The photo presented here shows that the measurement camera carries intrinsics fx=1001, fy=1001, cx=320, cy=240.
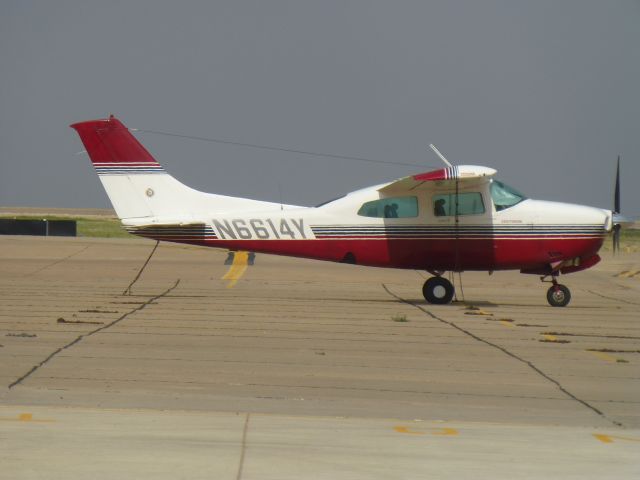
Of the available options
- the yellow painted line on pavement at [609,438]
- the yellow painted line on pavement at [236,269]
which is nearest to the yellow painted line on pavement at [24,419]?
the yellow painted line on pavement at [609,438]

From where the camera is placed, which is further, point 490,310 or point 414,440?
point 490,310

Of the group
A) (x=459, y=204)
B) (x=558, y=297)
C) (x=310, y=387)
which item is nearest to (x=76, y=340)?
(x=310, y=387)

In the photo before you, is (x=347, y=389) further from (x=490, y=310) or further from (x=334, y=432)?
(x=490, y=310)

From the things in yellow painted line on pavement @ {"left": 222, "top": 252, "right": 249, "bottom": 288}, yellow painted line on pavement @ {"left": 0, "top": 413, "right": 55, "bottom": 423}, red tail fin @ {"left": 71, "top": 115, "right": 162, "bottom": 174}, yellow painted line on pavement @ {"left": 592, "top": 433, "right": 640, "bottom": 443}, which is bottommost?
yellow painted line on pavement @ {"left": 222, "top": 252, "right": 249, "bottom": 288}

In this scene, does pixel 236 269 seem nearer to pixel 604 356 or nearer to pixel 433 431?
pixel 604 356

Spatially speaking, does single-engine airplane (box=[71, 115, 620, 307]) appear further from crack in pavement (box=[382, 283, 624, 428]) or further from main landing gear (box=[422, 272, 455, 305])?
crack in pavement (box=[382, 283, 624, 428])

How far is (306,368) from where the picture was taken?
434 inches

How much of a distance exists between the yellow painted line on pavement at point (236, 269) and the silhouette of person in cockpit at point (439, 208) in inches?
238

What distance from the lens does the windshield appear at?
19375mm

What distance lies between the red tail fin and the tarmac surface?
8.39ft

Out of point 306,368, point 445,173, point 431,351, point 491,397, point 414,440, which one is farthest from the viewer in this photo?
point 445,173

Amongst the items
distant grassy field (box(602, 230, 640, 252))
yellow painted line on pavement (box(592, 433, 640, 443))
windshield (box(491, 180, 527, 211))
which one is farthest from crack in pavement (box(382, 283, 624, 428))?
distant grassy field (box(602, 230, 640, 252))

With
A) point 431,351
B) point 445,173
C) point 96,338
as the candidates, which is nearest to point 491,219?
point 445,173

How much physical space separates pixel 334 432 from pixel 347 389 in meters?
2.14
